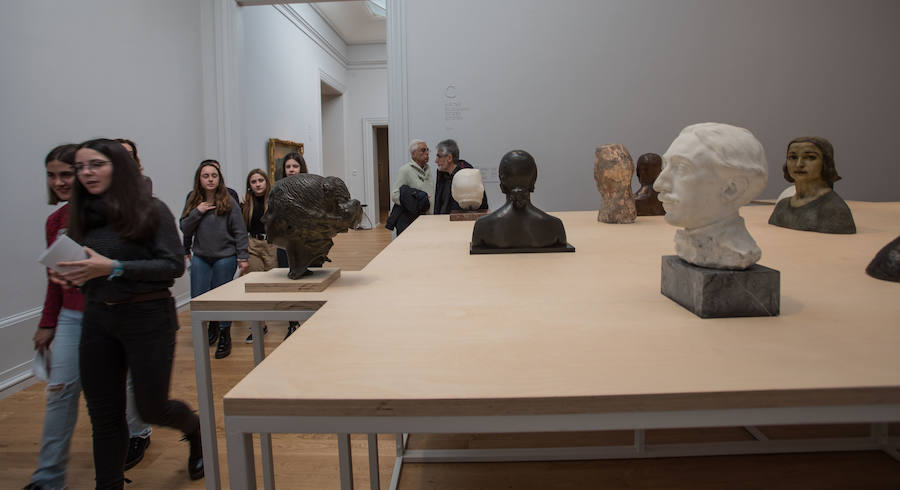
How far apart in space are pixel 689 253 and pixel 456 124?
4646mm

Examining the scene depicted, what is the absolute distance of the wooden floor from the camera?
241 cm

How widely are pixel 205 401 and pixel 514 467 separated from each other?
4.70 ft

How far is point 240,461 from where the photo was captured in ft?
3.49

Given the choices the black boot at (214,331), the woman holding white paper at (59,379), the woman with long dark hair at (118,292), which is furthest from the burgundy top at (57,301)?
the black boot at (214,331)

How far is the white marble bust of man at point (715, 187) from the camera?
144cm

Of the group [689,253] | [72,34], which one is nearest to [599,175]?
[689,253]

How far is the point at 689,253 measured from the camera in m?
1.58

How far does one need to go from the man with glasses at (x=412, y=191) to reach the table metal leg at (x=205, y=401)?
303 centimetres

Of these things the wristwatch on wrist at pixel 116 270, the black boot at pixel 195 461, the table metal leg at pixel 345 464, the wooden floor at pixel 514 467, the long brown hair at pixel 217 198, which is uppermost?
the long brown hair at pixel 217 198

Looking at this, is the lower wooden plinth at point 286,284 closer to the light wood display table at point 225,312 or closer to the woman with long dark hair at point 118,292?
the light wood display table at point 225,312

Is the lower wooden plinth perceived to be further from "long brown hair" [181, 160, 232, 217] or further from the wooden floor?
"long brown hair" [181, 160, 232, 217]

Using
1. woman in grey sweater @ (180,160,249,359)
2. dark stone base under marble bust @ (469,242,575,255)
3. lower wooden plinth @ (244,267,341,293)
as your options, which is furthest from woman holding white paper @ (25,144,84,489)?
dark stone base under marble bust @ (469,242,575,255)

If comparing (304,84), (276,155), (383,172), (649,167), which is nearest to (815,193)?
(649,167)

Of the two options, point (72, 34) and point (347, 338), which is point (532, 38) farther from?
point (347, 338)
